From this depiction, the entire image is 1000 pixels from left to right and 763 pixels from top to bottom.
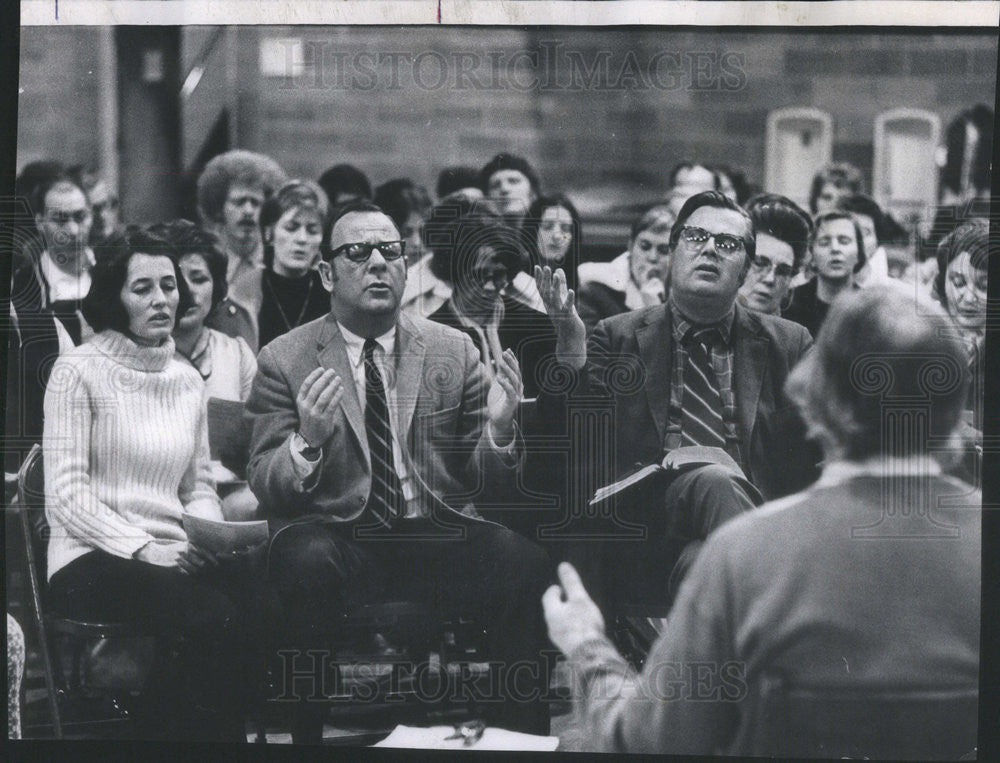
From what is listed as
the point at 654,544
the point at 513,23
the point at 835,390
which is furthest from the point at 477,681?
the point at 513,23

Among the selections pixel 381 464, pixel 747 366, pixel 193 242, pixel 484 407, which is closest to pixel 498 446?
pixel 484 407

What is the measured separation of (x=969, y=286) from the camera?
4.16 metres

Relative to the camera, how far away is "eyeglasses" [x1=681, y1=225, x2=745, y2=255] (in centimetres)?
417

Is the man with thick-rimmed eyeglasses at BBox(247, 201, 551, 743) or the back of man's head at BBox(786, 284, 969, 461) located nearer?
the back of man's head at BBox(786, 284, 969, 461)

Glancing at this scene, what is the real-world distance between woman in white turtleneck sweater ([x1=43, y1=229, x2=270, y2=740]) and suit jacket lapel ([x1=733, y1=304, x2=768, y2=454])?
6.04 ft

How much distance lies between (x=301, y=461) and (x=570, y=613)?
3.57 feet

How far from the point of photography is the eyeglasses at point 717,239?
4.17 m

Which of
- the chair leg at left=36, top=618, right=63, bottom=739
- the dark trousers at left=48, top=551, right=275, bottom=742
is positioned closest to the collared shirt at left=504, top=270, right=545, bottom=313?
the dark trousers at left=48, top=551, right=275, bottom=742

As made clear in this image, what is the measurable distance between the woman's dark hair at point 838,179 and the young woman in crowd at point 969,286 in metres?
0.36

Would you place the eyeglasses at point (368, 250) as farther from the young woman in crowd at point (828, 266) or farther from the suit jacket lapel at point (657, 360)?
the young woman in crowd at point (828, 266)

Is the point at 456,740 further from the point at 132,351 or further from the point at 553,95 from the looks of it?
the point at 553,95

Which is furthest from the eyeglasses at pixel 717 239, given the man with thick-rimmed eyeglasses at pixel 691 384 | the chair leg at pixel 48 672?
the chair leg at pixel 48 672

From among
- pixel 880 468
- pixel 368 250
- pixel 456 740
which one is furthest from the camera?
pixel 456 740

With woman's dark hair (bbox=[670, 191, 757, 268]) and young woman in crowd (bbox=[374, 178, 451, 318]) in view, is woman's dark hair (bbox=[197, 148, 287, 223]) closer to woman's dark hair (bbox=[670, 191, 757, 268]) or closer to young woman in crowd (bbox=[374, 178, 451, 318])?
young woman in crowd (bbox=[374, 178, 451, 318])
